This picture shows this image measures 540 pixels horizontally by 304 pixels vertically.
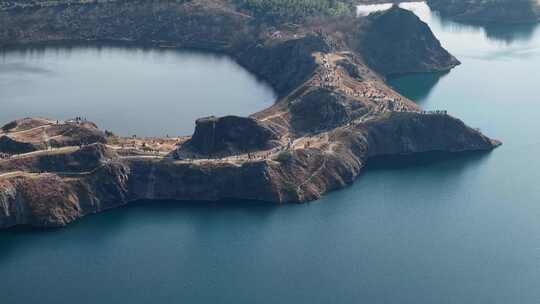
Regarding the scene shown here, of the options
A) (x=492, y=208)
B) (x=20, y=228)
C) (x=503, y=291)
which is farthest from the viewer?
(x=492, y=208)

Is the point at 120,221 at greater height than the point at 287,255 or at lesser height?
lesser

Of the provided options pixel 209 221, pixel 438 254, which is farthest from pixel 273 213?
pixel 438 254

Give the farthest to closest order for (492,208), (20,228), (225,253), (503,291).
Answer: (492,208)
(20,228)
(225,253)
(503,291)

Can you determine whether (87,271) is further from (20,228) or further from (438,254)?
(438,254)

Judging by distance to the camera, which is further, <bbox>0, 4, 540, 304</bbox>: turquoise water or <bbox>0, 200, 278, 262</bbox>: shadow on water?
<bbox>0, 200, 278, 262</bbox>: shadow on water

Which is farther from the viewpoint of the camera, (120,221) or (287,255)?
(120,221)

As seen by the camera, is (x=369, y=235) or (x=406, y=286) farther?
(x=369, y=235)

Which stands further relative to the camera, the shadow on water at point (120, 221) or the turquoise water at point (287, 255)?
the shadow on water at point (120, 221)

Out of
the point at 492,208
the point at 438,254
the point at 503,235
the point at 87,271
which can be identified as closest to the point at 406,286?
the point at 438,254
